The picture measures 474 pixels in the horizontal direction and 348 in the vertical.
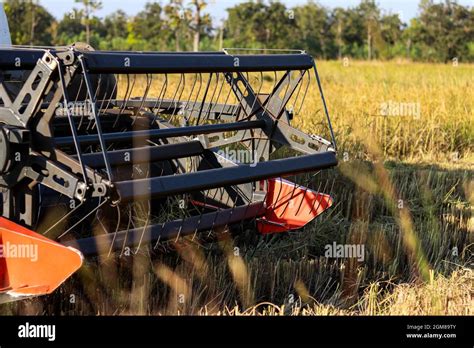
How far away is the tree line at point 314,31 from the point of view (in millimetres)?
34438

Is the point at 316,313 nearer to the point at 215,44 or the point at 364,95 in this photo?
the point at 364,95

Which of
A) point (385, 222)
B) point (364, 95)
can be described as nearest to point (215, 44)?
point (364, 95)

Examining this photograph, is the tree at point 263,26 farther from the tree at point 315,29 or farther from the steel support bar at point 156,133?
the steel support bar at point 156,133

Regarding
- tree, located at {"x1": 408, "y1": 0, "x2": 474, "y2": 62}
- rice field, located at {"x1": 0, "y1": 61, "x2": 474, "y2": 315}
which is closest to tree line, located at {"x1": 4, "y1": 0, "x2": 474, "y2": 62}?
tree, located at {"x1": 408, "y1": 0, "x2": 474, "y2": 62}

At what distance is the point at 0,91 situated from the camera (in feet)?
11.4

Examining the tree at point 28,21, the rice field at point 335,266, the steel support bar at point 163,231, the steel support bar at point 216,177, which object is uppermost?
the tree at point 28,21

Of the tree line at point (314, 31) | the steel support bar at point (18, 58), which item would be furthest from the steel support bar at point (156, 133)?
the tree line at point (314, 31)

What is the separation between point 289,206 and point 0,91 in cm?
181

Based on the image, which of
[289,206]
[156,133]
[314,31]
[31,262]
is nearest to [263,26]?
[314,31]

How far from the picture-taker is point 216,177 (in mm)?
3525

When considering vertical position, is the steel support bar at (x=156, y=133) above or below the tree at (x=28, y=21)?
below

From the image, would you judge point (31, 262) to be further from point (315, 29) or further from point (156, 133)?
point (315, 29)

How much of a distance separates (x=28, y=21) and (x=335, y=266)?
2526cm

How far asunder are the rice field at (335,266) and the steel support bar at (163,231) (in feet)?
0.57
